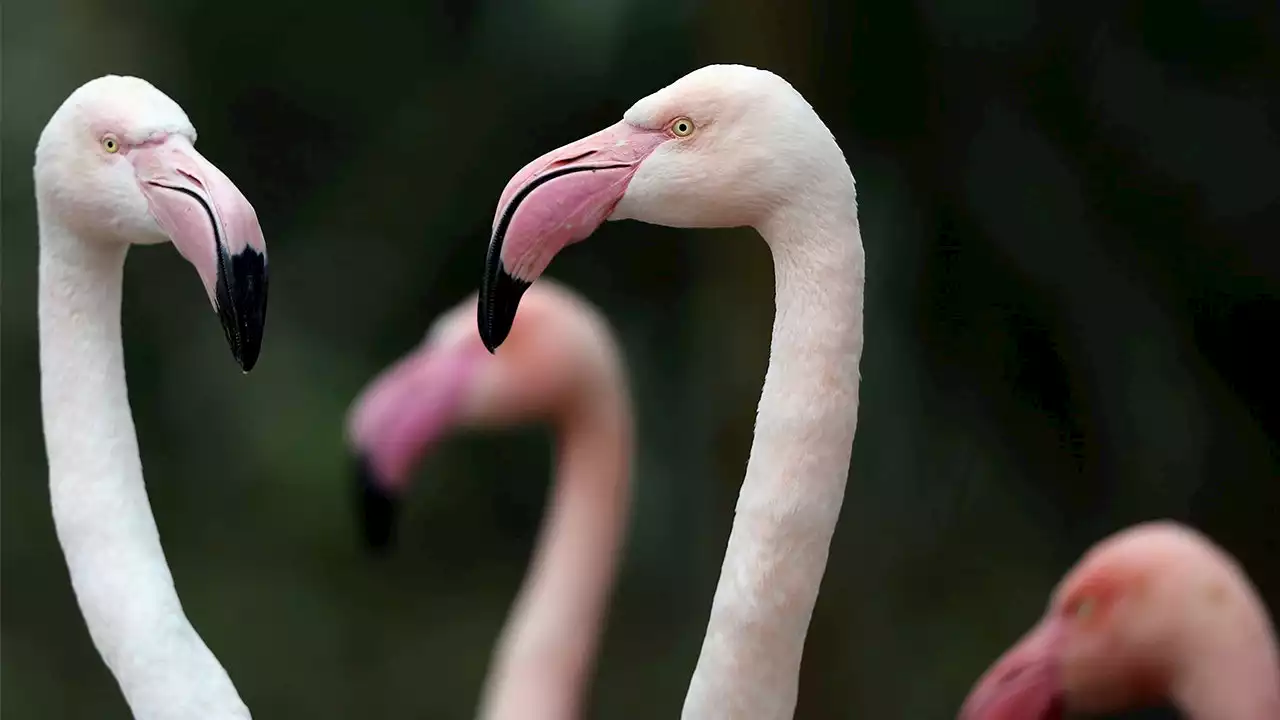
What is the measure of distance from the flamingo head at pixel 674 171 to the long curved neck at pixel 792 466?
0.03 meters

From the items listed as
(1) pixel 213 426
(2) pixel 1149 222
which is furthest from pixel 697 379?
(1) pixel 213 426

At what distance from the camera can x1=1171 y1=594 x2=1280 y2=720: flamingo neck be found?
1366mm

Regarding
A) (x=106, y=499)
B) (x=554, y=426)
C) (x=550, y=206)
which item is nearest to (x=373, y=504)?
(x=554, y=426)

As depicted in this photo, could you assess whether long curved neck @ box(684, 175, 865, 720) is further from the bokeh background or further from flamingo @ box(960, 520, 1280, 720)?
the bokeh background

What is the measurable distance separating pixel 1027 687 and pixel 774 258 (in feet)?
2.08

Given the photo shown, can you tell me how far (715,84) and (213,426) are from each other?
1.58 metres

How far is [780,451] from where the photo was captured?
1049mm

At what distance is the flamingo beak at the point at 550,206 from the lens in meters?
1.04

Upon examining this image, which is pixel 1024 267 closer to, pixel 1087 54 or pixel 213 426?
pixel 1087 54

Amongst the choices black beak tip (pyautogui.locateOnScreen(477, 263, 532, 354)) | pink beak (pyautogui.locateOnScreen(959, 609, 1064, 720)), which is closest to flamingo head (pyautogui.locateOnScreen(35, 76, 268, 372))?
black beak tip (pyautogui.locateOnScreen(477, 263, 532, 354))

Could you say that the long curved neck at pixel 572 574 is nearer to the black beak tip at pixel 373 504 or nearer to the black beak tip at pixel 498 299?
the black beak tip at pixel 373 504

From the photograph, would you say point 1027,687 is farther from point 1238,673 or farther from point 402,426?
point 402,426

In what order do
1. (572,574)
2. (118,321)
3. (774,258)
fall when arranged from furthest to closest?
(572,574)
(118,321)
(774,258)

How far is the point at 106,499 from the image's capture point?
1227 millimetres
